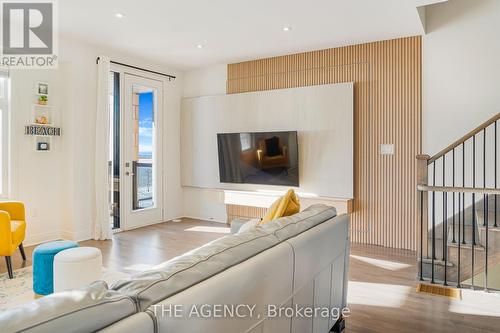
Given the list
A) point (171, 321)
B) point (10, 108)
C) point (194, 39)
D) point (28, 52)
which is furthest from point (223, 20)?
point (171, 321)

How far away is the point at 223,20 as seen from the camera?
162 inches

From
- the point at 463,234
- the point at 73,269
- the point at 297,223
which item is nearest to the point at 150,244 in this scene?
the point at 73,269

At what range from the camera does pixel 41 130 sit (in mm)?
4777

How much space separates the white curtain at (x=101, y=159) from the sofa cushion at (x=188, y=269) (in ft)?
13.2

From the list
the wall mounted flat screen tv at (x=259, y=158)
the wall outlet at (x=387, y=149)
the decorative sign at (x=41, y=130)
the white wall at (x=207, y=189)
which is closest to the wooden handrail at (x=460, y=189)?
the wall outlet at (x=387, y=149)

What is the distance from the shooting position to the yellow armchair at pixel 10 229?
334cm

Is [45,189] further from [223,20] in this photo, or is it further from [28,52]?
[223,20]

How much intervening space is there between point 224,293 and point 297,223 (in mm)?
847

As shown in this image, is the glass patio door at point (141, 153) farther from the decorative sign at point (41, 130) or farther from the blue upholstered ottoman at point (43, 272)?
the blue upholstered ottoman at point (43, 272)

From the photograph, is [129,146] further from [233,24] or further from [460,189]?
[460,189]

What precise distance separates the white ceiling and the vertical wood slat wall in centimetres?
23

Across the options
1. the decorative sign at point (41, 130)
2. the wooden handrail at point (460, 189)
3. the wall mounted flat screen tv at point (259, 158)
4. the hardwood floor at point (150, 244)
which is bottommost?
the hardwood floor at point (150, 244)

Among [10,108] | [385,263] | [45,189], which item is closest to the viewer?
[385,263]

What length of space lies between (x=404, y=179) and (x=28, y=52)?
5.21m
